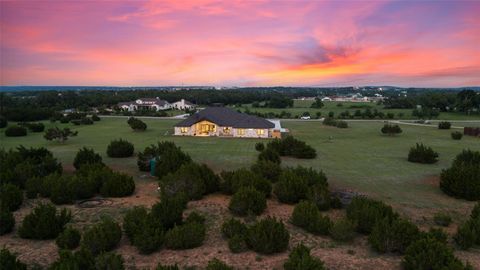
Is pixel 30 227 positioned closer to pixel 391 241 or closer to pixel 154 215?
pixel 154 215

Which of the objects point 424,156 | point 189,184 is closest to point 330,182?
point 189,184

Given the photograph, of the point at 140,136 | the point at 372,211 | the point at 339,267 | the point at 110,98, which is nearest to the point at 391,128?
the point at 140,136

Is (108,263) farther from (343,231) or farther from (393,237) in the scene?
(393,237)

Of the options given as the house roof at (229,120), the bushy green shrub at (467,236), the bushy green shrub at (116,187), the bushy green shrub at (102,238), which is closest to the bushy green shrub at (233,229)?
the bushy green shrub at (102,238)

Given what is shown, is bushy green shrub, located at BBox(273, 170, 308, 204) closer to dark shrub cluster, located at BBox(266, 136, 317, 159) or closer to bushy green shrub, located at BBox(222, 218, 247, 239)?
bushy green shrub, located at BBox(222, 218, 247, 239)

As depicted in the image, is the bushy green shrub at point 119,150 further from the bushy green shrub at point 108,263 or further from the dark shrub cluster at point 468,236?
the dark shrub cluster at point 468,236
